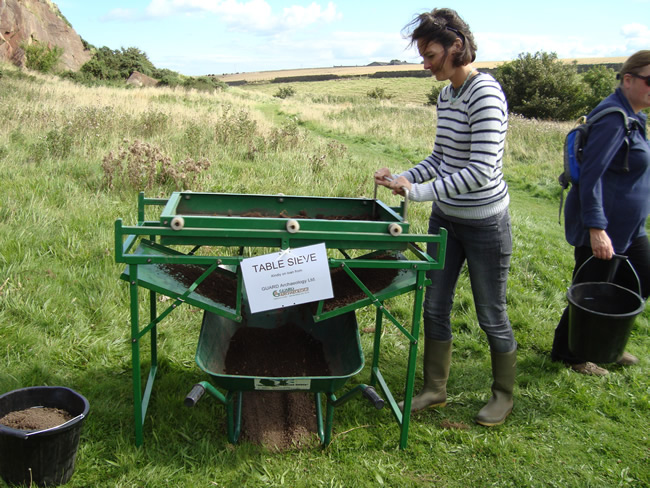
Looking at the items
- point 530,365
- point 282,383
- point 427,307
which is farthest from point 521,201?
point 282,383

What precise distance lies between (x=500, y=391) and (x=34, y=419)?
2616 mm

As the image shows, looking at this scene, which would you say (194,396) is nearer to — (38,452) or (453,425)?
(38,452)

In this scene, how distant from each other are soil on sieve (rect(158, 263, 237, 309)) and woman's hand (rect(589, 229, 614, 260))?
219 cm

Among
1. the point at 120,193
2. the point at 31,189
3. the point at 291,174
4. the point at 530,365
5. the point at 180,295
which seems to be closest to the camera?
the point at 180,295

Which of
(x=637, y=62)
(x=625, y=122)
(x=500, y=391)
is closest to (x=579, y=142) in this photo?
(x=625, y=122)

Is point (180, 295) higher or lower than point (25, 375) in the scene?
higher

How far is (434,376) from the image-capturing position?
3387 mm

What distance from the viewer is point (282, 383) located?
2.58 m

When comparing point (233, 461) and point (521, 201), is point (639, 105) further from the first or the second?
point (521, 201)

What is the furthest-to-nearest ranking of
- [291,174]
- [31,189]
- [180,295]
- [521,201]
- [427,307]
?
1. [521,201]
2. [291,174]
3. [31,189]
4. [427,307]
5. [180,295]

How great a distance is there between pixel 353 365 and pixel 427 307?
0.64m

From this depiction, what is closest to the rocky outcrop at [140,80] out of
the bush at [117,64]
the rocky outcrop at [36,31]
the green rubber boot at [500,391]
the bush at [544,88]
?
the bush at [117,64]

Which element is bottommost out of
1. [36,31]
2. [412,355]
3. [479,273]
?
[412,355]

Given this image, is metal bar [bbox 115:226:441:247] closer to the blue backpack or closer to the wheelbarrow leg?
the wheelbarrow leg
